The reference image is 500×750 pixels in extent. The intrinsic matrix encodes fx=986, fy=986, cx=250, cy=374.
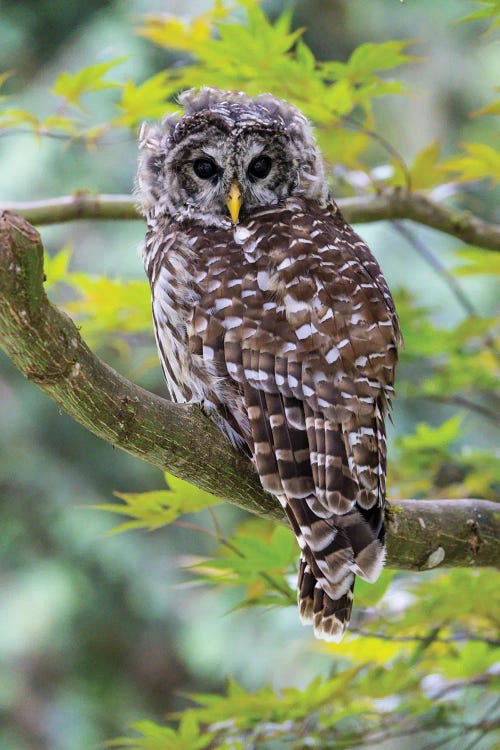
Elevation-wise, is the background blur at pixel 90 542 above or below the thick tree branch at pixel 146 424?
below

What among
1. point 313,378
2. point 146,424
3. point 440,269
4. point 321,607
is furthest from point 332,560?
point 440,269

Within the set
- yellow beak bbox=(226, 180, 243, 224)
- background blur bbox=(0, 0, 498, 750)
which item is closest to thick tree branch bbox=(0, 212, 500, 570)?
yellow beak bbox=(226, 180, 243, 224)

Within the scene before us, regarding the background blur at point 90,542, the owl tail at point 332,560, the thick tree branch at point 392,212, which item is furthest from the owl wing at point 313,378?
the background blur at point 90,542

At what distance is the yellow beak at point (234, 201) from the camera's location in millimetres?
2410

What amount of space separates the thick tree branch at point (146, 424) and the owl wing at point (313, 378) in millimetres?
123

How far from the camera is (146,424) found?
1.81 metres

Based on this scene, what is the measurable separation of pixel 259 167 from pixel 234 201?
0.69ft

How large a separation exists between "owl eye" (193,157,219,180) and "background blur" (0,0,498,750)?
13.2ft

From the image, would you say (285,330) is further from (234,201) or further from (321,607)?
(321,607)

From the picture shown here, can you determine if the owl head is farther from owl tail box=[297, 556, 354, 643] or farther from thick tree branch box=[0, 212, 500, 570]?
owl tail box=[297, 556, 354, 643]

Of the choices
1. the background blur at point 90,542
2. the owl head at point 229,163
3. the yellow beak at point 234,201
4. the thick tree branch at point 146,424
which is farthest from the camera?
the background blur at point 90,542

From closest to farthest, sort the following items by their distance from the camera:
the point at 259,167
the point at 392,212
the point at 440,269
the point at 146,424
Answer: the point at 146,424 → the point at 259,167 → the point at 392,212 → the point at 440,269

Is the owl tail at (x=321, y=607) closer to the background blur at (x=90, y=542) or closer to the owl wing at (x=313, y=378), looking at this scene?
the owl wing at (x=313, y=378)

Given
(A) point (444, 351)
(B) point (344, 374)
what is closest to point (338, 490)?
(B) point (344, 374)
